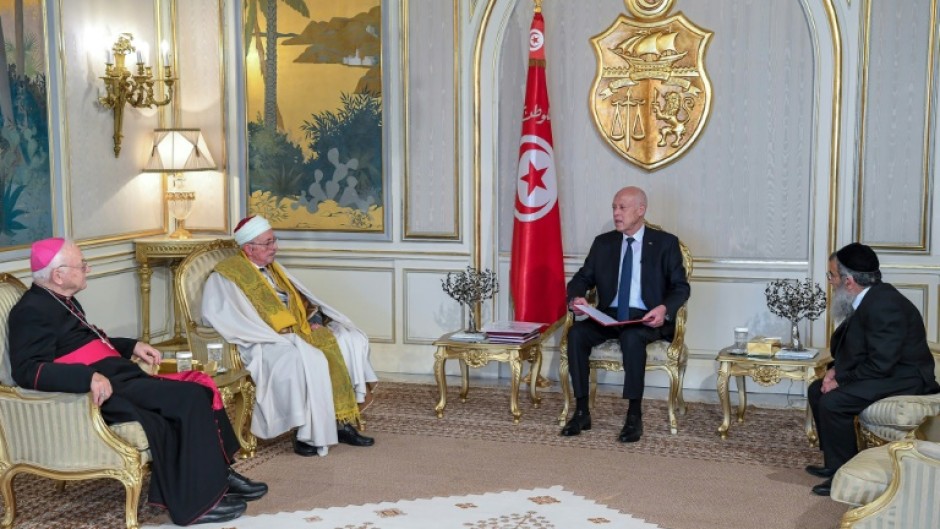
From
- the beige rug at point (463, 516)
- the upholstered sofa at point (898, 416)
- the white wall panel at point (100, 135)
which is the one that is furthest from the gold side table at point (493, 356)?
the white wall panel at point (100, 135)

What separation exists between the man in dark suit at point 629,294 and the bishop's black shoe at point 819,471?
957mm

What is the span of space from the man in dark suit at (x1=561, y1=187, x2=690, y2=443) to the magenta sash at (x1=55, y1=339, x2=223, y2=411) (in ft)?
6.46

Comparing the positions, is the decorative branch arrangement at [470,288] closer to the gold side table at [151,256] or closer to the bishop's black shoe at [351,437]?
the bishop's black shoe at [351,437]

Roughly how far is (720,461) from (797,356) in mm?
696

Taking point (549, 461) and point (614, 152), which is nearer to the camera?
point (549, 461)

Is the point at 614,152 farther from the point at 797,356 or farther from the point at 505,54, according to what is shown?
the point at 797,356

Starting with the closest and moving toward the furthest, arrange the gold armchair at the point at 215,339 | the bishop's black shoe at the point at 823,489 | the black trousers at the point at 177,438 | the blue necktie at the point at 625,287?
the black trousers at the point at 177,438 < the bishop's black shoe at the point at 823,489 < the gold armchair at the point at 215,339 < the blue necktie at the point at 625,287

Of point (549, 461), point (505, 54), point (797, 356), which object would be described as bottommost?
point (549, 461)

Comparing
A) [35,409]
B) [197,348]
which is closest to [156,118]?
[197,348]

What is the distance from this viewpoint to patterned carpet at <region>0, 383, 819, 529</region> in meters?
4.87

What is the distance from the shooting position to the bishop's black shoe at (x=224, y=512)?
4672 mm

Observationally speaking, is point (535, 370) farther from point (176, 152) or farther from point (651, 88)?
point (176, 152)

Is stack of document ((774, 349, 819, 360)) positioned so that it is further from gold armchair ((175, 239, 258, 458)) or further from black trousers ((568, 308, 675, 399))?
gold armchair ((175, 239, 258, 458))

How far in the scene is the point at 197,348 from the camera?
599cm
